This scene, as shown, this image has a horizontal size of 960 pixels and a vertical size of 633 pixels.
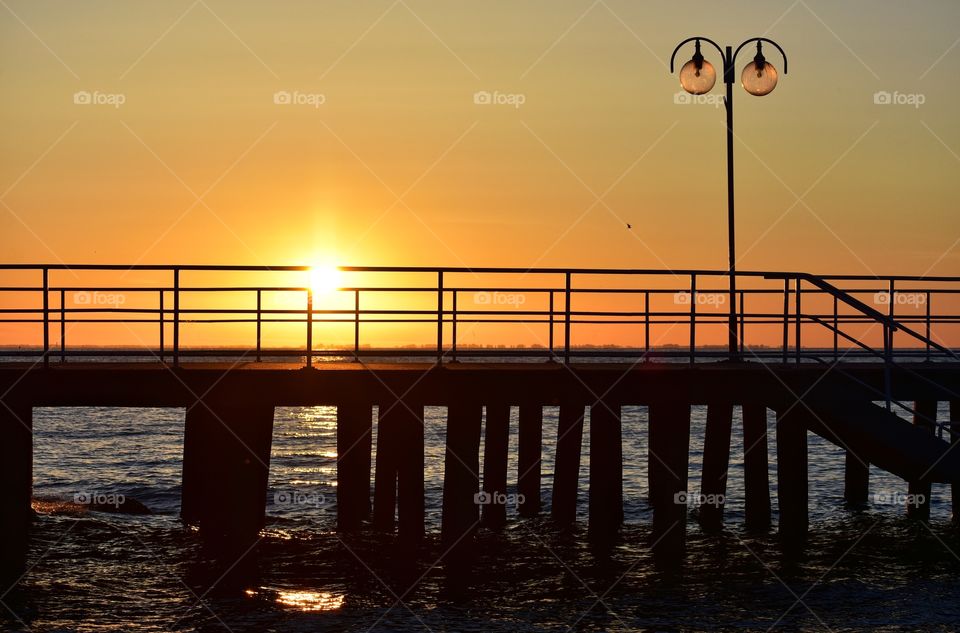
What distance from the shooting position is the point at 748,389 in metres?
16.6

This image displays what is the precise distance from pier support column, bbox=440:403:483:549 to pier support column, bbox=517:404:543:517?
265 inches

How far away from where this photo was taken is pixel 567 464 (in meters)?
22.5

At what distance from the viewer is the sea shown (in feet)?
50.1

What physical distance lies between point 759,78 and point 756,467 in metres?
7.57

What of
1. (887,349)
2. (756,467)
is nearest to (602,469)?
(756,467)

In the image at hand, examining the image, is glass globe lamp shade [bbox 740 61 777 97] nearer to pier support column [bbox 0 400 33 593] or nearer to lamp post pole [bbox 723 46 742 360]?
lamp post pole [bbox 723 46 742 360]

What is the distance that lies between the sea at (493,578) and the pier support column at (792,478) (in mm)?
431

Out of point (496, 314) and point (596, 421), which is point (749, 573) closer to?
point (596, 421)

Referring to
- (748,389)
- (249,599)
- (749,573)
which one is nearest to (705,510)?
(749,573)

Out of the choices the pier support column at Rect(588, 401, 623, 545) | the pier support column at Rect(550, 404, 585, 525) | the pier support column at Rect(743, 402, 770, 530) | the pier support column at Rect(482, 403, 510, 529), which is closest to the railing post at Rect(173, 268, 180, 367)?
the pier support column at Rect(588, 401, 623, 545)

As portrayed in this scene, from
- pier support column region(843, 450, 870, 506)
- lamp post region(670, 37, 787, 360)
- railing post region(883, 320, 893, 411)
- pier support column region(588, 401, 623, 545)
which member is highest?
lamp post region(670, 37, 787, 360)

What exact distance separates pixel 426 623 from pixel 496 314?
459 centimetres

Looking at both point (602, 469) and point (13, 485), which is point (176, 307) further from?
point (602, 469)

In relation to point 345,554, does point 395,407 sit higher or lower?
higher
